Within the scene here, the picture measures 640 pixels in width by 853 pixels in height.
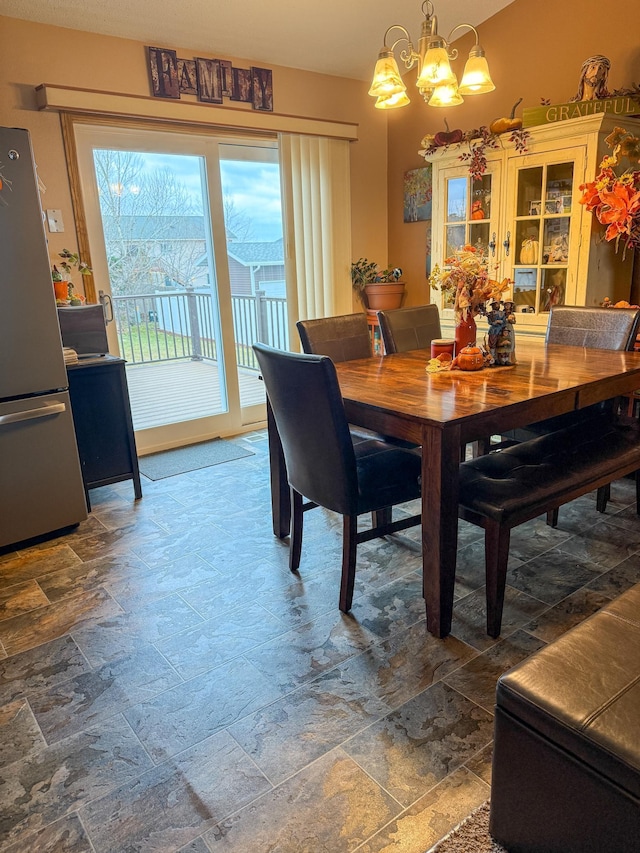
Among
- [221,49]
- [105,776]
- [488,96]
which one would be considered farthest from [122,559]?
[488,96]

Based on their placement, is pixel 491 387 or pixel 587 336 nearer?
pixel 491 387

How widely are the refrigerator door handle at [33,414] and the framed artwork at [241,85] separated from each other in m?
2.42

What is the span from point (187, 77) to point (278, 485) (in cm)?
265

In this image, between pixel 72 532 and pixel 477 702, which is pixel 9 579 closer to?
pixel 72 532

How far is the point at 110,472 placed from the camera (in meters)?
3.17

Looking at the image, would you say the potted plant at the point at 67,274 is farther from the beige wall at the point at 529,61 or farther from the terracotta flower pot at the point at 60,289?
the beige wall at the point at 529,61

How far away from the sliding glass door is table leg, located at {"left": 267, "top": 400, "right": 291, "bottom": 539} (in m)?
1.62

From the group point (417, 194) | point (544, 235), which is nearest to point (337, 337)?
point (544, 235)

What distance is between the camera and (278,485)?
2.64 m

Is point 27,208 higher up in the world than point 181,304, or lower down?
higher up

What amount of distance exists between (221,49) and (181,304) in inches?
62.9

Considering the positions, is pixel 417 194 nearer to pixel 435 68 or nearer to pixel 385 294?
pixel 385 294

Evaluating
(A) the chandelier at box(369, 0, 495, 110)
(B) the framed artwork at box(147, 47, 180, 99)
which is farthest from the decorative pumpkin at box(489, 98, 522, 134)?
(B) the framed artwork at box(147, 47, 180, 99)

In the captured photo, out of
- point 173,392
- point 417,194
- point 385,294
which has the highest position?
point 417,194
